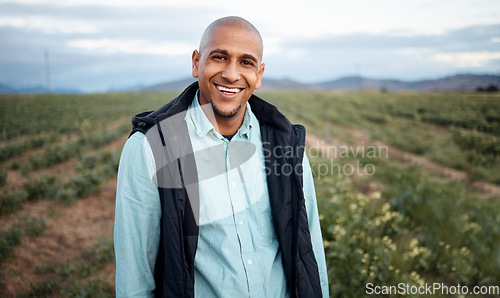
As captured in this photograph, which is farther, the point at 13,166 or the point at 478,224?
the point at 13,166

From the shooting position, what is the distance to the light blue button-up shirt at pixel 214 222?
1.44 meters

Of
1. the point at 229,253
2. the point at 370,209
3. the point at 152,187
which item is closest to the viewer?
the point at 152,187

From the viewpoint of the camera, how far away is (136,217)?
146 cm

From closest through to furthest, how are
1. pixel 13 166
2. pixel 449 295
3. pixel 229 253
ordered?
pixel 229 253 → pixel 449 295 → pixel 13 166

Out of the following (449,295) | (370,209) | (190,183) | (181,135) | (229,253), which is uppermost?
(181,135)

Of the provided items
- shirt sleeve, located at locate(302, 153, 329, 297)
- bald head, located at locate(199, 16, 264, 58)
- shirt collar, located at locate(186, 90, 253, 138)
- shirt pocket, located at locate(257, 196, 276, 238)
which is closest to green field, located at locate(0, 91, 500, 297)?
shirt sleeve, located at locate(302, 153, 329, 297)

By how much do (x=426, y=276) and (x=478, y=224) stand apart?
226 cm

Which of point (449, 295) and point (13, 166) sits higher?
point (13, 166)

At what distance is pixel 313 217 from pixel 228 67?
1051mm

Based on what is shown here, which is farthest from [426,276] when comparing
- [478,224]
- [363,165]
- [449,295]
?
[363,165]

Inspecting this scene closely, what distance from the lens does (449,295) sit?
131 inches

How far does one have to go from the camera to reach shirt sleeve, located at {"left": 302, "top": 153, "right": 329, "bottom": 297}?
6.31ft

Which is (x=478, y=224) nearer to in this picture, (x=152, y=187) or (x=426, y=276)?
(x=426, y=276)

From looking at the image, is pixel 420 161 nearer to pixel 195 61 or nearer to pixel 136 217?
pixel 195 61
